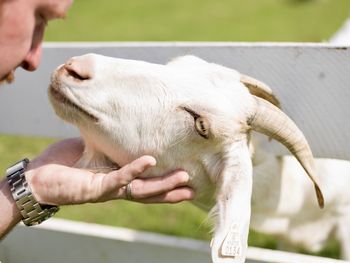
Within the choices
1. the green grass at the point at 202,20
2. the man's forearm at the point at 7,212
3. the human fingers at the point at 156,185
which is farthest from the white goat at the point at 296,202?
the green grass at the point at 202,20

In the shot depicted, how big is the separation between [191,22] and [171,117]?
30.5 feet

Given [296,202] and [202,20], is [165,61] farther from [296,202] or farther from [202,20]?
[202,20]

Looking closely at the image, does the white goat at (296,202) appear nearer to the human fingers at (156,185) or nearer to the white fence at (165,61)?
the white fence at (165,61)

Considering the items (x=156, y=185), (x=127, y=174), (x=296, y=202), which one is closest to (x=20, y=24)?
(x=127, y=174)

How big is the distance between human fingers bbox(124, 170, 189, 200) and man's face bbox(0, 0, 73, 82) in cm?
53

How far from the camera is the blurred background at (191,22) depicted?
920 centimetres

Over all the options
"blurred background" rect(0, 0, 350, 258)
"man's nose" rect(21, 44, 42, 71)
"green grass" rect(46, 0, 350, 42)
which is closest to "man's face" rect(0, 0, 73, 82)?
"man's nose" rect(21, 44, 42, 71)

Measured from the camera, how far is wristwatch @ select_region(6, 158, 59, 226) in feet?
6.69

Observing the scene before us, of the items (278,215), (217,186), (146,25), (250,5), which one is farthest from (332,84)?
(250,5)

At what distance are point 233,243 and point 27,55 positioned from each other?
2.76ft

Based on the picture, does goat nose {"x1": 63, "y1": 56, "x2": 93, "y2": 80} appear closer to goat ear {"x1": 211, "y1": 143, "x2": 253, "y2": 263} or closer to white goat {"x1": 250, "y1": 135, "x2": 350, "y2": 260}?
goat ear {"x1": 211, "y1": 143, "x2": 253, "y2": 263}

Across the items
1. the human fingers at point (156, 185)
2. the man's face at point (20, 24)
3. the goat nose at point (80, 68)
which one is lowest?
the human fingers at point (156, 185)

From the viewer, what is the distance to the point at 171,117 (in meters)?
2.05

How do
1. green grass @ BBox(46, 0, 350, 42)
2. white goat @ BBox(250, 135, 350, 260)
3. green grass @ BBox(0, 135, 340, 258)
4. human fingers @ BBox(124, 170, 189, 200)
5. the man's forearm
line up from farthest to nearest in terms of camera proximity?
green grass @ BBox(46, 0, 350, 42), green grass @ BBox(0, 135, 340, 258), white goat @ BBox(250, 135, 350, 260), the man's forearm, human fingers @ BBox(124, 170, 189, 200)
